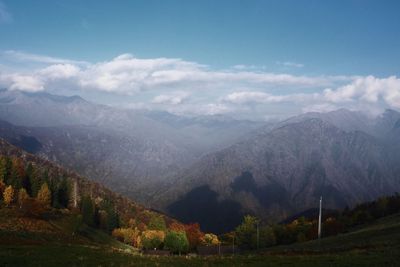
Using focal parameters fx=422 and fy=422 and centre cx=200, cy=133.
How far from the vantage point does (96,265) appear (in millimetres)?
32750

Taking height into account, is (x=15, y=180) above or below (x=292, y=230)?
above

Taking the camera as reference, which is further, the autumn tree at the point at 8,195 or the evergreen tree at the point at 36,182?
the evergreen tree at the point at 36,182

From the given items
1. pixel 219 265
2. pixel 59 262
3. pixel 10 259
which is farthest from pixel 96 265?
pixel 219 265

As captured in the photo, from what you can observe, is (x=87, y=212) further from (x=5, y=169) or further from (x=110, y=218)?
(x=5, y=169)

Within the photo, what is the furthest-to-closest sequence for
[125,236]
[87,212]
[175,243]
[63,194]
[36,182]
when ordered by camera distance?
[63,194] → [125,236] → [36,182] → [87,212] → [175,243]

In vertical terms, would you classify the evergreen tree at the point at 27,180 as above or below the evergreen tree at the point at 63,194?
above

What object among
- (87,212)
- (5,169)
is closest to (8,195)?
(5,169)

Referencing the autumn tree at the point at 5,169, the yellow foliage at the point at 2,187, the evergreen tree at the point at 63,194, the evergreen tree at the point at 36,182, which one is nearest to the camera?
the yellow foliage at the point at 2,187

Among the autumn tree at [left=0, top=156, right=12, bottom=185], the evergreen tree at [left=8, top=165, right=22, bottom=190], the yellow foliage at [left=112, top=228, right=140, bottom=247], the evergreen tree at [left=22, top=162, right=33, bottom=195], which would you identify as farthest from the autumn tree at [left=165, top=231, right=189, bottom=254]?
the autumn tree at [left=0, top=156, right=12, bottom=185]

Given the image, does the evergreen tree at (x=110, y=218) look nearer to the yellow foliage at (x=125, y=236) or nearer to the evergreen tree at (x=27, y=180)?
the yellow foliage at (x=125, y=236)

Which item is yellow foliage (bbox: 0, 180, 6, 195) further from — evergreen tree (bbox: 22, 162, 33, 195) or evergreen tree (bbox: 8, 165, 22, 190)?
evergreen tree (bbox: 22, 162, 33, 195)

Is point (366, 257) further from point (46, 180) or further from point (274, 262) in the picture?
point (46, 180)

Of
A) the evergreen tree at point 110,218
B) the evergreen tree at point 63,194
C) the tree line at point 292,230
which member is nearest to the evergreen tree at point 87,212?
the evergreen tree at point 110,218

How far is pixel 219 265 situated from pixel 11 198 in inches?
4967
